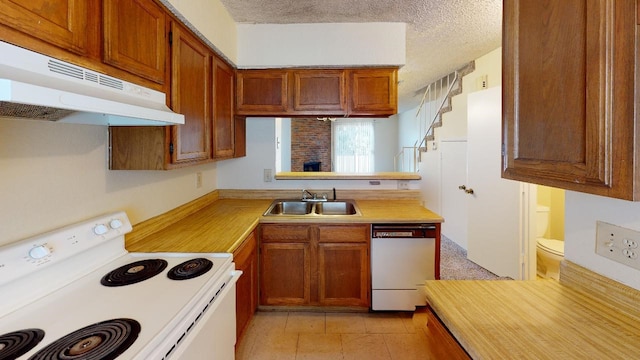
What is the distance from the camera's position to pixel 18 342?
870 millimetres

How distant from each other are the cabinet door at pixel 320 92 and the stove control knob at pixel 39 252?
6.49ft

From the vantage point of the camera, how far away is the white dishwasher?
8.10 ft

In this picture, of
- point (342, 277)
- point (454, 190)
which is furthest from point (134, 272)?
point (454, 190)

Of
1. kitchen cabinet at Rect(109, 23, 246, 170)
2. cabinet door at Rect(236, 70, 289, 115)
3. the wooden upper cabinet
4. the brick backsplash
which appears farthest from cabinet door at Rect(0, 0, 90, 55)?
the brick backsplash

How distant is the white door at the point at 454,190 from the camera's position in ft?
13.0

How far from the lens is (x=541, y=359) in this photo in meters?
0.77

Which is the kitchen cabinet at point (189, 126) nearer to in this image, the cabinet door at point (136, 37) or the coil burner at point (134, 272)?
the cabinet door at point (136, 37)

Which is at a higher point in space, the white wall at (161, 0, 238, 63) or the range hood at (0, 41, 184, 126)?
the white wall at (161, 0, 238, 63)

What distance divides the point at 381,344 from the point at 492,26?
2765mm

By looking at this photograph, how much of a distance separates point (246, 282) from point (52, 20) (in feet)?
5.63

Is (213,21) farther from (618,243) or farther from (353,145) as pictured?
(353,145)

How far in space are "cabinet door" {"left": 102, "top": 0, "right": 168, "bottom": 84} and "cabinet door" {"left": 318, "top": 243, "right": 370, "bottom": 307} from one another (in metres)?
1.67

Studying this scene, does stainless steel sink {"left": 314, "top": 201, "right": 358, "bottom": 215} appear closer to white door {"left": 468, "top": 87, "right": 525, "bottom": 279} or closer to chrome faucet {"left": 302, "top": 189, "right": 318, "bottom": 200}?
chrome faucet {"left": 302, "top": 189, "right": 318, "bottom": 200}

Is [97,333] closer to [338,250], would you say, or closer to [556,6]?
[556,6]
